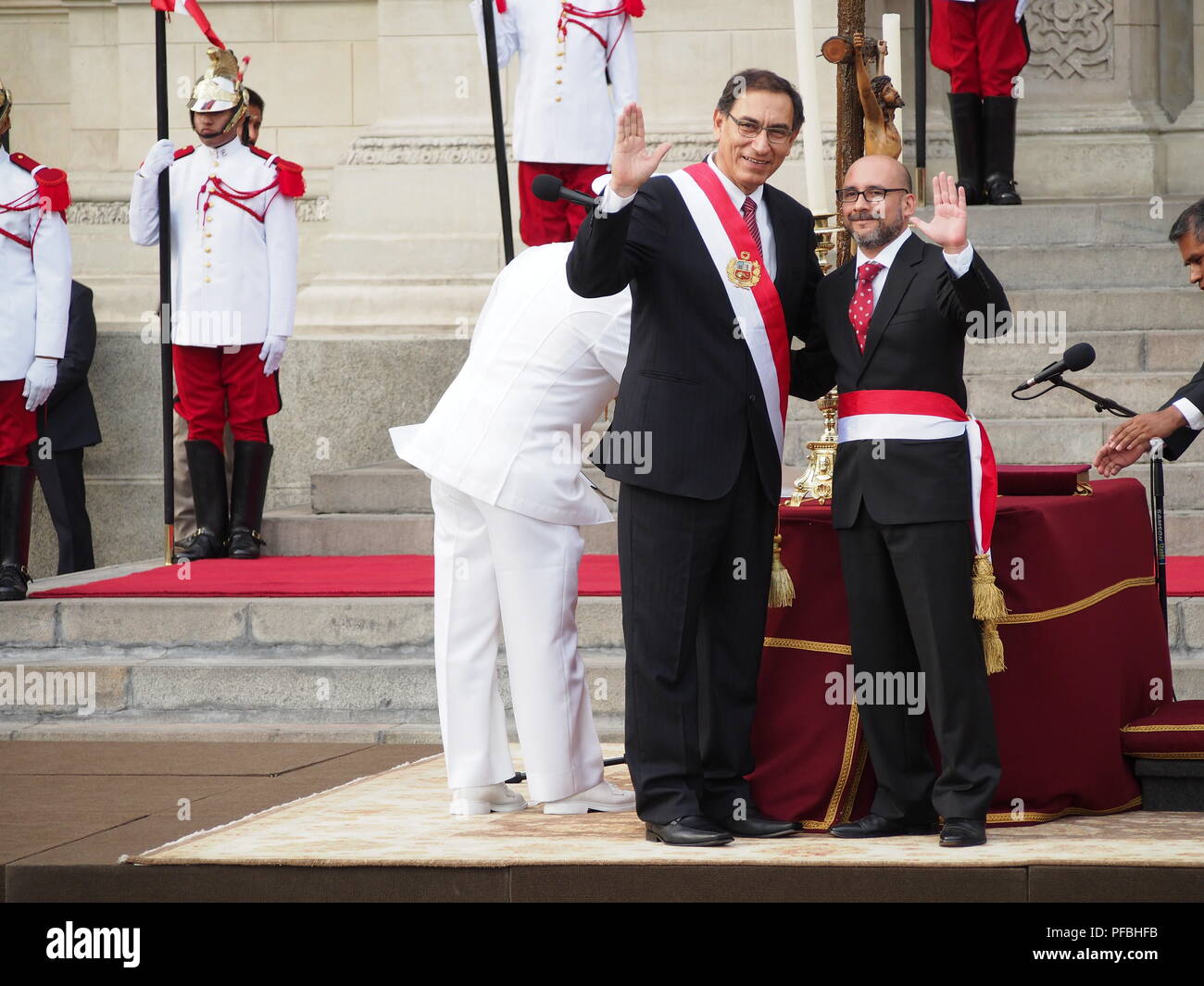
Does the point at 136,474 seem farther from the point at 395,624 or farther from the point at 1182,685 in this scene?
the point at 1182,685

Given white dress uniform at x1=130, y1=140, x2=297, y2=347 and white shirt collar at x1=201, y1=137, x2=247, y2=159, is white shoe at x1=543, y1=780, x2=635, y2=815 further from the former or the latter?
white shirt collar at x1=201, y1=137, x2=247, y2=159

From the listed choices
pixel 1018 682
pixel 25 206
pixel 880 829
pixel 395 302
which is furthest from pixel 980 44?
pixel 880 829

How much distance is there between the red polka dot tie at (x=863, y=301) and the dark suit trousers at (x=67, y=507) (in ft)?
21.1

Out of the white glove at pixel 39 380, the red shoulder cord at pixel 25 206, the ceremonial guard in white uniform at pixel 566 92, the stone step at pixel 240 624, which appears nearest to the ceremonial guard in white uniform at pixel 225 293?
the red shoulder cord at pixel 25 206

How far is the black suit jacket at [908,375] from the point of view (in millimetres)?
4973

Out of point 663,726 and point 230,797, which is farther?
point 230,797

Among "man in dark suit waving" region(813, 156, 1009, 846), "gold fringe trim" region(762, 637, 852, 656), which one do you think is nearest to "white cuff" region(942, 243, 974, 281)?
"man in dark suit waving" region(813, 156, 1009, 846)

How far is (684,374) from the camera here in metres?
5.05

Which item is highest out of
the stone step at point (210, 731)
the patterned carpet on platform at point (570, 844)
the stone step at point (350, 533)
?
the stone step at point (350, 533)

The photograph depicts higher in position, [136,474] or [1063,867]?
[136,474]

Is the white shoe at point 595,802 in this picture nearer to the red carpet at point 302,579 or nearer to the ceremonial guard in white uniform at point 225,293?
the red carpet at point 302,579

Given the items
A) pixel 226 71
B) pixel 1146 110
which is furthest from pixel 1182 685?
pixel 1146 110

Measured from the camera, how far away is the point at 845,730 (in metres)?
5.25

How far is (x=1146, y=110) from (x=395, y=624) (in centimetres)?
657
